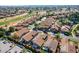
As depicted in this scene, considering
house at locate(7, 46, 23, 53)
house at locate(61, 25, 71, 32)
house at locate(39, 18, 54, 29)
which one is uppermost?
house at locate(39, 18, 54, 29)

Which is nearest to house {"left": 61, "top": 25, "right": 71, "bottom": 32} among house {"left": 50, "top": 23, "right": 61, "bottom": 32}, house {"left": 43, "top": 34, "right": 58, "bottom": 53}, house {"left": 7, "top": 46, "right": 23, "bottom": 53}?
house {"left": 50, "top": 23, "right": 61, "bottom": 32}

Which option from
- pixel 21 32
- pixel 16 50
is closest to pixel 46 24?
pixel 21 32

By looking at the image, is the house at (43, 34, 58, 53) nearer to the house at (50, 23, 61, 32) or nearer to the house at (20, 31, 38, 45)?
the house at (50, 23, 61, 32)

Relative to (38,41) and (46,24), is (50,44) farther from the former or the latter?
(46,24)

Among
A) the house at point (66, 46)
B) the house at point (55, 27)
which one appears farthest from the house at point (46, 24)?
the house at point (66, 46)
